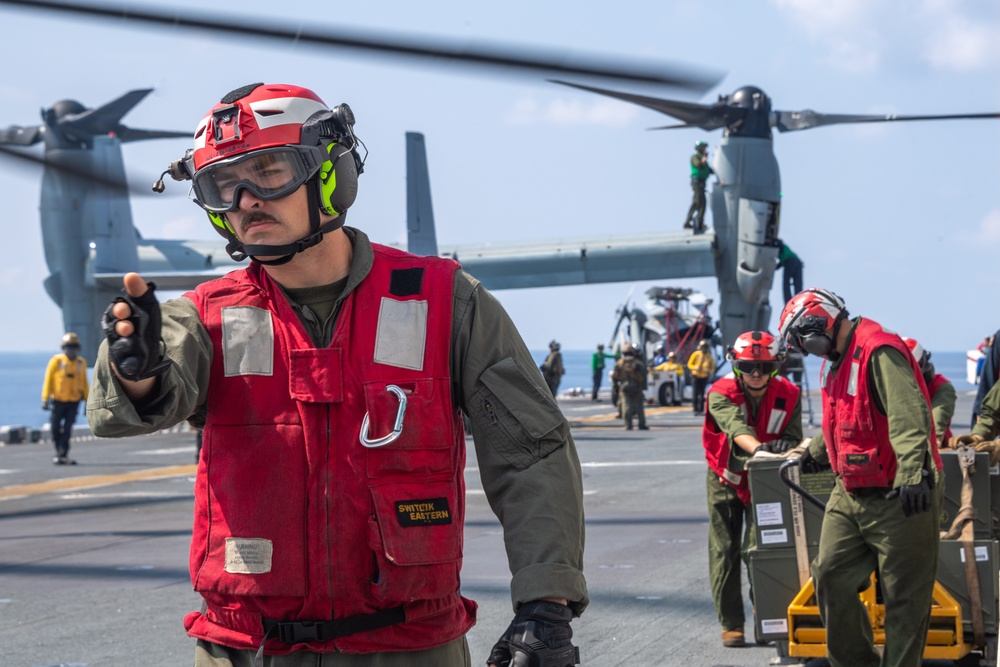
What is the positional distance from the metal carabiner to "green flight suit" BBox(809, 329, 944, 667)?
338cm

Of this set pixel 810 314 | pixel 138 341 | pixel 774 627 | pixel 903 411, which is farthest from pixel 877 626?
pixel 138 341

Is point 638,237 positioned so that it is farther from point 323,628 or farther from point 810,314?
point 323,628

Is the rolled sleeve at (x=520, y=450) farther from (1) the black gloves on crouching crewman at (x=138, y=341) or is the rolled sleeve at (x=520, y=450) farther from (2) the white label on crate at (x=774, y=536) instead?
(2) the white label on crate at (x=774, y=536)

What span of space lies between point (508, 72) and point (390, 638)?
1.24 m

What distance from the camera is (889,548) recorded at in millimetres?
5746

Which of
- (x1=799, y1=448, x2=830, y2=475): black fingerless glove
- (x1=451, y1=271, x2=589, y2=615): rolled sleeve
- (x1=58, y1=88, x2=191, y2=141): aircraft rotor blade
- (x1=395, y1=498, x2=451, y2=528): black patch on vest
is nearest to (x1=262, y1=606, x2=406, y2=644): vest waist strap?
(x1=395, y1=498, x2=451, y2=528): black patch on vest

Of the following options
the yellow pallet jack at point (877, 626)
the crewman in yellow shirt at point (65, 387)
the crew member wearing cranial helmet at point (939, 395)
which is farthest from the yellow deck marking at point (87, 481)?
the yellow pallet jack at point (877, 626)

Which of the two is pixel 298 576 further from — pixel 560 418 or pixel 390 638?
pixel 560 418

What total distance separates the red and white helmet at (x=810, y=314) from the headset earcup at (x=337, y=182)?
3412 mm

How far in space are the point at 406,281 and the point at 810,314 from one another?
3476mm

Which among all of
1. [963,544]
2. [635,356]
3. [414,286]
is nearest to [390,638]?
[414,286]

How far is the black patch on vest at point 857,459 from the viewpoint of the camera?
578cm

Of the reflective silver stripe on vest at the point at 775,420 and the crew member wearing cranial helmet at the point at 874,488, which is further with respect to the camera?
→ the reflective silver stripe on vest at the point at 775,420

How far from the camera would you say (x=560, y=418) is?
2.85 m
